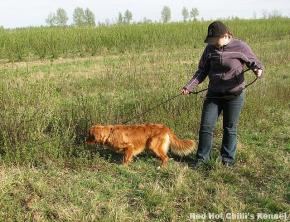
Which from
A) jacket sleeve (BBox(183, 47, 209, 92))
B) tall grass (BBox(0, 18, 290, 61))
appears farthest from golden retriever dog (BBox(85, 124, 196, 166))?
tall grass (BBox(0, 18, 290, 61))

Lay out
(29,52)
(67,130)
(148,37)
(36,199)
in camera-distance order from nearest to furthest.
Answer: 1. (36,199)
2. (67,130)
3. (29,52)
4. (148,37)

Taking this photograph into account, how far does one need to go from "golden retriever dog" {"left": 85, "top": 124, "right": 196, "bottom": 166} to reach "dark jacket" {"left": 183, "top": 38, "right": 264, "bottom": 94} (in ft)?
2.72

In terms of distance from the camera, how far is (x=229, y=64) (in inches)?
184

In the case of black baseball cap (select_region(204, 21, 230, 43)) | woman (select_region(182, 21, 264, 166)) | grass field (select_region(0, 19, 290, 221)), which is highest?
black baseball cap (select_region(204, 21, 230, 43))

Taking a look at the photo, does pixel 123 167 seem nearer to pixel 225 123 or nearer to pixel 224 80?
pixel 225 123

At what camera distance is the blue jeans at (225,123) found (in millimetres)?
4914

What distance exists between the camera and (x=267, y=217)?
380 cm

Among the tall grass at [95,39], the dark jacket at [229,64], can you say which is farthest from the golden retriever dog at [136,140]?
the tall grass at [95,39]

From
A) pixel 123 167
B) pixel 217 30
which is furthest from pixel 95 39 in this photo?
pixel 217 30

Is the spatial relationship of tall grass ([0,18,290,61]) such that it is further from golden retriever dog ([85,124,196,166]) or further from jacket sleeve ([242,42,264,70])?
jacket sleeve ([242,42,264,70])

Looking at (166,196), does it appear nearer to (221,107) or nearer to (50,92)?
(221,107)

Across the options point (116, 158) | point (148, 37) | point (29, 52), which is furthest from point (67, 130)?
point (148, 37)

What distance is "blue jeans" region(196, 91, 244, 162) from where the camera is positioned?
16.1ft

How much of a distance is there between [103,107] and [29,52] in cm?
1298
